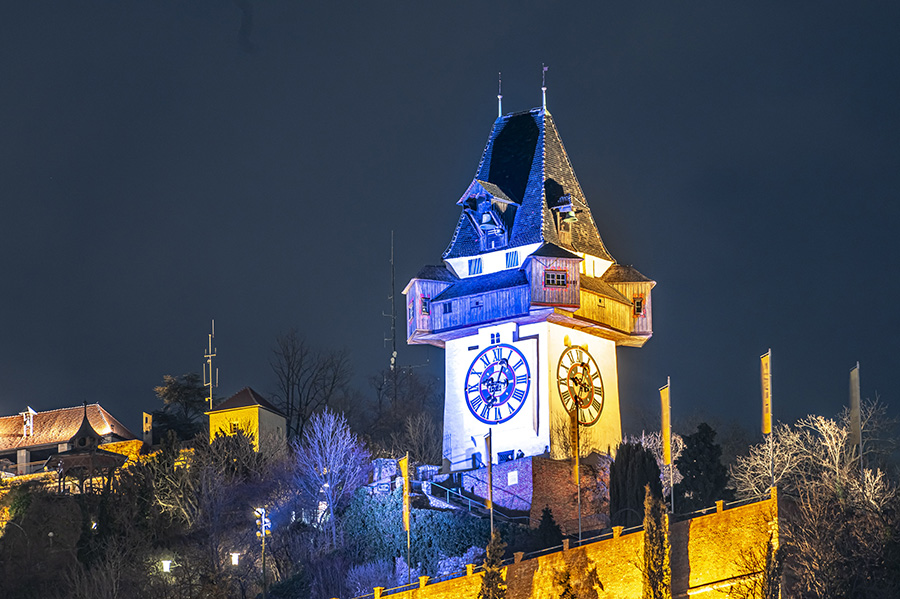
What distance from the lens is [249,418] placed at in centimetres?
6769

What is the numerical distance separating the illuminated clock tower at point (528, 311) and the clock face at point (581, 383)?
46 mm

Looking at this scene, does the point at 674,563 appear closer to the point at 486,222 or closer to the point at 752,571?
the point at 752,571

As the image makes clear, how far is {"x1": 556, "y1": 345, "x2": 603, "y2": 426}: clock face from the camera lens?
56531mm

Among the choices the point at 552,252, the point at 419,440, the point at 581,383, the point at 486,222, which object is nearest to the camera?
the point at 552,252

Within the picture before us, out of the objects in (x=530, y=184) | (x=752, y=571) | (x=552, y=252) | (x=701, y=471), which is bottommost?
(x=752, y=571)

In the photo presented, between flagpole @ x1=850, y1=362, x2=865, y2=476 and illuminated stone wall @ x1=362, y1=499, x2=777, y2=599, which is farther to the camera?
flagpole @ x1=850, y1=362, x2=865, y2=476

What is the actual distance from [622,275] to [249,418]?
1737cm

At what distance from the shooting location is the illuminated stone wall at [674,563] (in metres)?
43.3

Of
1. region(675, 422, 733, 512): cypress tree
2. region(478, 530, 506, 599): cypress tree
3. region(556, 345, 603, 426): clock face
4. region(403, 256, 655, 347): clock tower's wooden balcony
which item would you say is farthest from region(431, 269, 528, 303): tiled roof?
region(478, 530, 506, 599): cypress tree

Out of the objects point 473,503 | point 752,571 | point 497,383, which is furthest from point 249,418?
point 752,571

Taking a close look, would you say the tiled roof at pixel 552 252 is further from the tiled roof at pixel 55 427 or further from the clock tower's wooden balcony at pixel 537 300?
the tiled roof at pixel 55 427

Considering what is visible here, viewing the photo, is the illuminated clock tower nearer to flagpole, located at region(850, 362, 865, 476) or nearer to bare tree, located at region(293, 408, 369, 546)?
bare tree, located at region(293, 408, 369, 546)

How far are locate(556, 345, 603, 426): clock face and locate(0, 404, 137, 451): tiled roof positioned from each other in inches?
1108

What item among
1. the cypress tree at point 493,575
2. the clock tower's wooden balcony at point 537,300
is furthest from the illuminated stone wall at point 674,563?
the clock tower's wooden balcony at point 537,300
